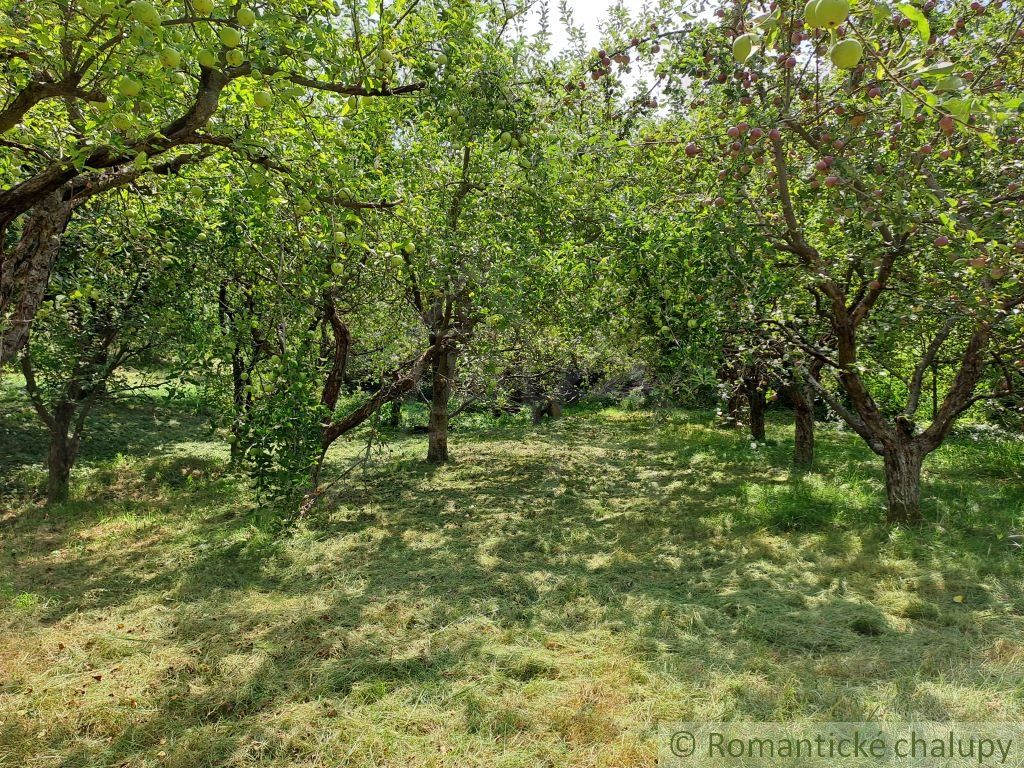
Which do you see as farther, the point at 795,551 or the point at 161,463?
the point at 161,463

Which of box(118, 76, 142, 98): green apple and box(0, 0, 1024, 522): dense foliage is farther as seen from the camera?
box(0, 0, 1024, 522): dense foliage

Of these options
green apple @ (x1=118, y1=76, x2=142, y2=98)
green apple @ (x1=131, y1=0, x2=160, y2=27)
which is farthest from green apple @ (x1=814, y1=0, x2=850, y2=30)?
green apple @ (x1=118, y1=76, x2=142, y2=98)

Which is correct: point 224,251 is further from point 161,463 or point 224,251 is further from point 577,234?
point 161,463

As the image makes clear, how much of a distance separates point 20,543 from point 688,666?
7.88 metres

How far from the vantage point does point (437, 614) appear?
4.83 metres

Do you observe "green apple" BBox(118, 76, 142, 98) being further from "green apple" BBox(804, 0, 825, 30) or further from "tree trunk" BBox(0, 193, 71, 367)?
"green apple" BBox(804, 0, 825, 30)

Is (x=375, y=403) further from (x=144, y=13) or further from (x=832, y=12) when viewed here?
(x=832, y=12)

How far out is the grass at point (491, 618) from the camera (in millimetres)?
3316

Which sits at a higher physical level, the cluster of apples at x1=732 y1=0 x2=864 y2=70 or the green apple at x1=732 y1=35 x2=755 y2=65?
the green apple at x1=732 y1=35 x2=755 y2=65

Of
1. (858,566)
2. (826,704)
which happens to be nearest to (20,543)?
(826,704)
